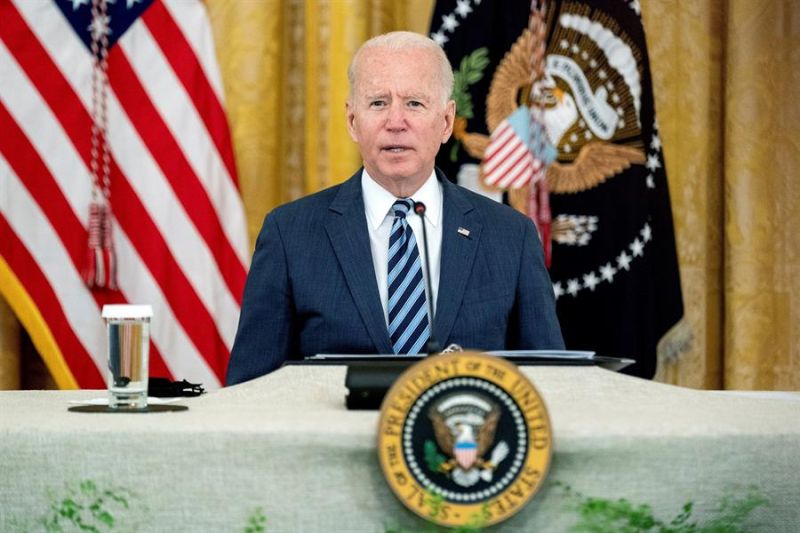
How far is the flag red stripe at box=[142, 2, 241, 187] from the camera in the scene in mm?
3004

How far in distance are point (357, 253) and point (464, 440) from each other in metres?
1.12

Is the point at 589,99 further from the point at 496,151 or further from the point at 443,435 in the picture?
the point at 443,435

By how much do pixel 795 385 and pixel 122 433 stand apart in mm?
2735

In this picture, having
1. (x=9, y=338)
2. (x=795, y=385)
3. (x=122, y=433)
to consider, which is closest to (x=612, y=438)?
(x=122, y=433)

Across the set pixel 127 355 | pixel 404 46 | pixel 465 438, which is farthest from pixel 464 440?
pixel 404 46

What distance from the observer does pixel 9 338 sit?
293cm

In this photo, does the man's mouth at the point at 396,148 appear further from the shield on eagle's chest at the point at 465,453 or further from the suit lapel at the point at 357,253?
the shield on eagle's chest at the point at 465,453

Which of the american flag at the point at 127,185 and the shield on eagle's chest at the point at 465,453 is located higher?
the american flag at the point at 127,185

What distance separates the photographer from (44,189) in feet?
9.40

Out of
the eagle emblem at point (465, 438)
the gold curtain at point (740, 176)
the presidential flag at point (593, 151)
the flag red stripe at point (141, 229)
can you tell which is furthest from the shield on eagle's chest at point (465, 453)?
the gold curtain at point (740, 176)

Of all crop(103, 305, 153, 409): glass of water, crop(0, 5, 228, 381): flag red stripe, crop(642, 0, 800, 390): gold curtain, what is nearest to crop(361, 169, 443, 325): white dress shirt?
crop(103, 305, 153, 409): glass of water

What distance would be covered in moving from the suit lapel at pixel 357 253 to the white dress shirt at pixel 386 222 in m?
0.02

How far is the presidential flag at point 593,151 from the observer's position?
308 centimetres

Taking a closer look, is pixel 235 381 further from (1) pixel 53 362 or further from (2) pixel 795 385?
(2) pixel 795 385
